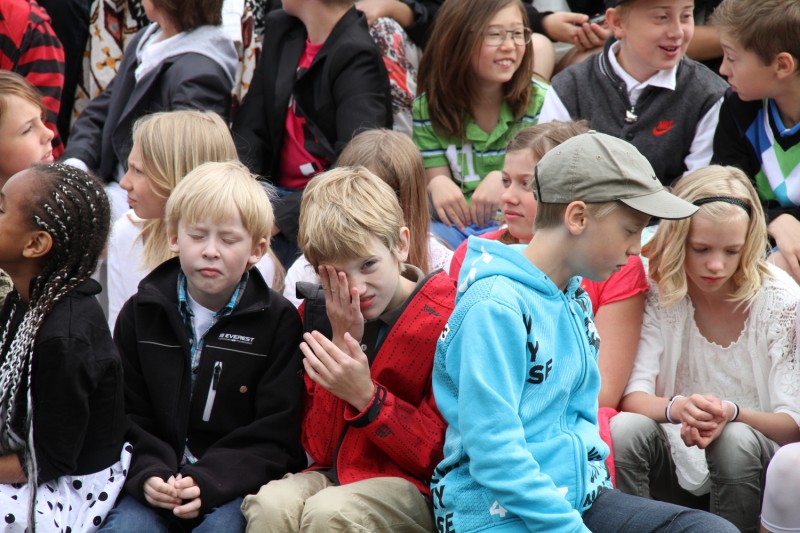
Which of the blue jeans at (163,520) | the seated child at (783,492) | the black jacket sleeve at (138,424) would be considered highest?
the seated child at (783,492)

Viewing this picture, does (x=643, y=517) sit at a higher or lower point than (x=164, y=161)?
lower

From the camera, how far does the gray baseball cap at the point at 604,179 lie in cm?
244

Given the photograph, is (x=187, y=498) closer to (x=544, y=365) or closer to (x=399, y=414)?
(x=399, y=414)

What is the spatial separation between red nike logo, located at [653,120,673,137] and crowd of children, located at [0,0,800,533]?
22mm

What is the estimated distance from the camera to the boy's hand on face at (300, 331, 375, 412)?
105 inches

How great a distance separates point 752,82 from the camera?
3.62 m

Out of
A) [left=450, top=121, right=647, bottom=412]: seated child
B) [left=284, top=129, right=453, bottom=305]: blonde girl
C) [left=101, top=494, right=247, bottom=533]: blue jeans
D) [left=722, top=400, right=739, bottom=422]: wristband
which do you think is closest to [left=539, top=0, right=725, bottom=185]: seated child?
[left=450, top=121, right=647, bottom=412]: seated child

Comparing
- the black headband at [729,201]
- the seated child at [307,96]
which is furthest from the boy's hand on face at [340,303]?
the seated child at [307,96]

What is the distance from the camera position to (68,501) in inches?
107

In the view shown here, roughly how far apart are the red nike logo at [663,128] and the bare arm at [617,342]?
941 millimetres

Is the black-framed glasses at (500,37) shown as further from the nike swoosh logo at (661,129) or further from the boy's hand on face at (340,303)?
the boy's hand on face at (340,303)

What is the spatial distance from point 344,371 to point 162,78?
2.22m

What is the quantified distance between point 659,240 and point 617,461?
712 mm

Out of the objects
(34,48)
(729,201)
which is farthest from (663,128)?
(34,48)
